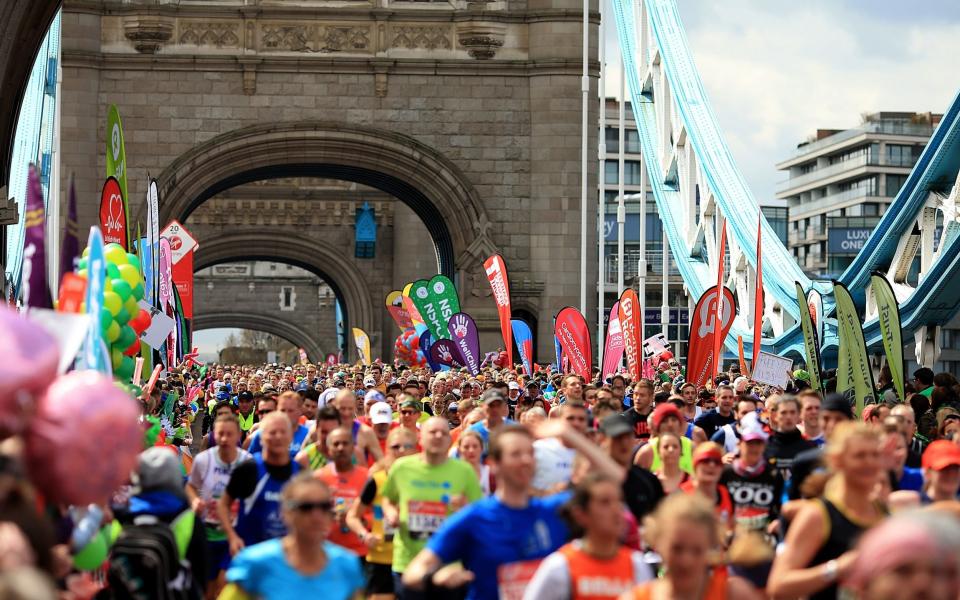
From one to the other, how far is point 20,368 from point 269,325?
69505 millimetres

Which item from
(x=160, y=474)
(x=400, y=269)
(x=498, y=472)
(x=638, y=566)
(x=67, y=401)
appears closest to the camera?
(x=67, y=401)

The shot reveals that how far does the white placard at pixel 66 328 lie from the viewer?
8.06m

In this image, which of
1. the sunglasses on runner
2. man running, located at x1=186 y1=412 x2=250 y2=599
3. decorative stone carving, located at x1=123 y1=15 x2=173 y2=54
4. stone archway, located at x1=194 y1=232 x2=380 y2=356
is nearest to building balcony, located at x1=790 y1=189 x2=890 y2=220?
stone archway, located at x1=194 y1=232 x2=380 y2=356

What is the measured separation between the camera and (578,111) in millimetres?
40406

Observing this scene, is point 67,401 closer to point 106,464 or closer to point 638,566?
point 106,464

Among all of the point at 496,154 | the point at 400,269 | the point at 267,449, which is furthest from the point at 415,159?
the point at 267,449

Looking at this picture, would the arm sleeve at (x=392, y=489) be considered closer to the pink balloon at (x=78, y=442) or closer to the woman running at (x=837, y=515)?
the woman running at (x=837, y=515)

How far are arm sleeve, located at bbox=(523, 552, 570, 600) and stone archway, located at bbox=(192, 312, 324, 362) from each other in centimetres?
6779

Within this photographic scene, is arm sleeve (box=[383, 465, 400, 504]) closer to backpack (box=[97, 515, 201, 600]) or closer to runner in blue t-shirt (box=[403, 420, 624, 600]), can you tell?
backpack (box=[97, 515, 201, 600])

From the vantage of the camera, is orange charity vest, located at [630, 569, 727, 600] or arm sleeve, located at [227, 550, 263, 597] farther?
arm sleeve, located at [227, 550, 263, 597]

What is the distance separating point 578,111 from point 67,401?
3518cm

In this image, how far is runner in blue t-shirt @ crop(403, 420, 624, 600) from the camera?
22.4 ft

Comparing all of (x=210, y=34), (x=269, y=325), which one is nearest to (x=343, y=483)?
(x=210, y=34)

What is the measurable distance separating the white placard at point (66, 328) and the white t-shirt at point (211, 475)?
2183 millimetres
